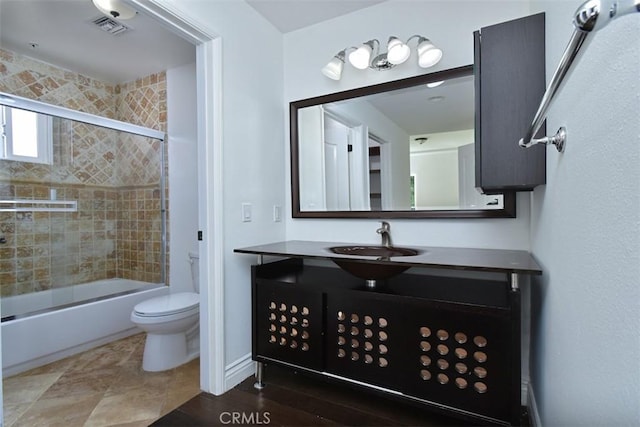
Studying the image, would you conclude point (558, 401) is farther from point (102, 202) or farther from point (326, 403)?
point (102, 202)

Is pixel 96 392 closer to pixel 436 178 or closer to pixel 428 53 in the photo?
pixel 436 178

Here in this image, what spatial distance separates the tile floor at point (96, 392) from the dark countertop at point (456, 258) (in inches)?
36.4

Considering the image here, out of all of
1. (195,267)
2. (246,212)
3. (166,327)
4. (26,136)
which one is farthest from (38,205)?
(246,212)

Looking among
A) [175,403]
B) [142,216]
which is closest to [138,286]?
[142,216]

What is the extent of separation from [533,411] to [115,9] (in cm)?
315

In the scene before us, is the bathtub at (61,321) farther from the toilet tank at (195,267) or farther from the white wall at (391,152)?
the white wall at (391,152)

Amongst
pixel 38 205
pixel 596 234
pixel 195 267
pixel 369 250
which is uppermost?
pixel 38 205

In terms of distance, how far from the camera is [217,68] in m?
1.76

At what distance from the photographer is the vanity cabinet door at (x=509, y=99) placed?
4.07 ft

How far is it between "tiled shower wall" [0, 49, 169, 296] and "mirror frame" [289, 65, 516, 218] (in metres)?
1.46

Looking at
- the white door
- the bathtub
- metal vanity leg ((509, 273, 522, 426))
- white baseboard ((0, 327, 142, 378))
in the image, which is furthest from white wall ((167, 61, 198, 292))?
metal vanity leg ((509, 273, 522, 426))

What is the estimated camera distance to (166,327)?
6.68 ft

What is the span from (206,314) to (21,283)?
193cm

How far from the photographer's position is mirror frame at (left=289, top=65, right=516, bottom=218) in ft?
5.51
